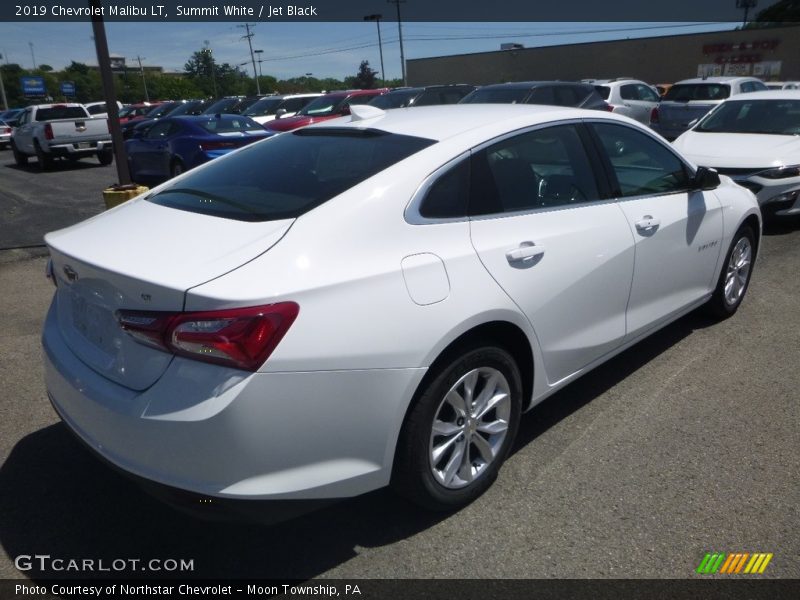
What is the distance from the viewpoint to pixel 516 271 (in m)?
2.90

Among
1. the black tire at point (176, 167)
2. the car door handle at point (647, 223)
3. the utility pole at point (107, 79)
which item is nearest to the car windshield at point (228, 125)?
the black tire at point (176, 167)

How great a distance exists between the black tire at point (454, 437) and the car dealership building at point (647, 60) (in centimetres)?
4428

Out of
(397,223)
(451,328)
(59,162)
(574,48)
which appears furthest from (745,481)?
(574,48)

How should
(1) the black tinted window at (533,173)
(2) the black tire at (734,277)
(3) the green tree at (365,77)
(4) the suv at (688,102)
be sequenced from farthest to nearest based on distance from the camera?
(3) the green tree at (365,77), (4) the suv at (688,102), (2) the black tire at (734,277), (1) the black tinted window at (533,173)

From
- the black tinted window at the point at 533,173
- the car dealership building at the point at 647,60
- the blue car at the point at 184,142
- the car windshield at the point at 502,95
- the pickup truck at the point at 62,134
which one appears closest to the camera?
the black tinted window at the point at 533,173

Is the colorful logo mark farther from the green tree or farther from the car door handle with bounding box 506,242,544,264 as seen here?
the green tree

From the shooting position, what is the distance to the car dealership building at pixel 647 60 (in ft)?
130

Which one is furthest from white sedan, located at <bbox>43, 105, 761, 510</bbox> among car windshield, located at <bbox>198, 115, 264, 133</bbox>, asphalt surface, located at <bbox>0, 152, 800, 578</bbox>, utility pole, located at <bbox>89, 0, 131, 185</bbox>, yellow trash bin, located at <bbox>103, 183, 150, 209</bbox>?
car windshield, located at <bbox>198, 115, 264, 133</bbox>

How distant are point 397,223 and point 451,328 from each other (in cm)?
45

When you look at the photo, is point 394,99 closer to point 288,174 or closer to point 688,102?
point 688,102

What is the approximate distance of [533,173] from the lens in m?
3.29

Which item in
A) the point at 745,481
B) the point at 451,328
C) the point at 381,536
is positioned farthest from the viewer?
the point at 745,481

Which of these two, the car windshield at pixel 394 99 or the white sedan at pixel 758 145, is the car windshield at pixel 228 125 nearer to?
the car windshield at pixel 394 99

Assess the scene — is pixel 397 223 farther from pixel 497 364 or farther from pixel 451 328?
pixel 497 364
